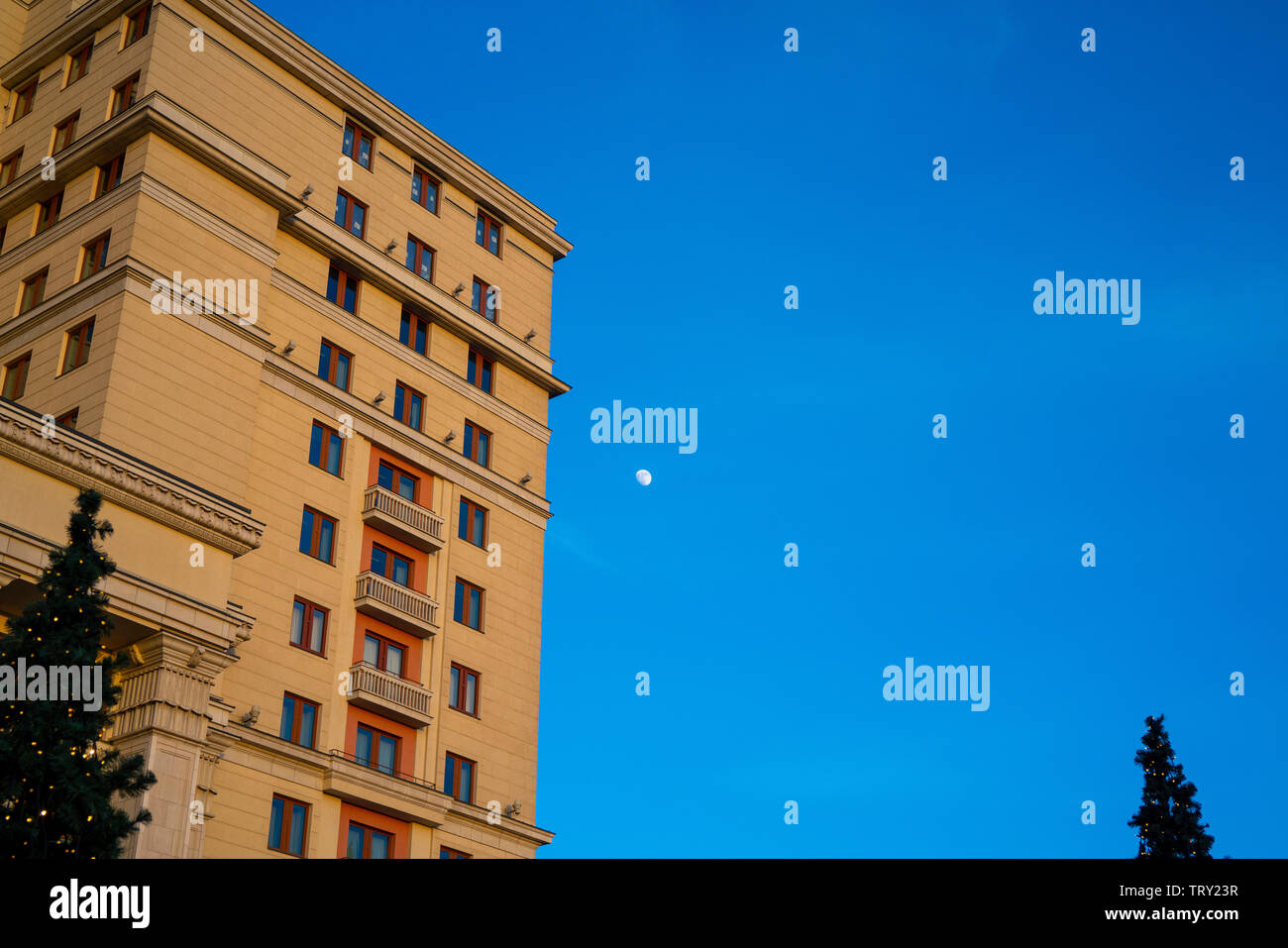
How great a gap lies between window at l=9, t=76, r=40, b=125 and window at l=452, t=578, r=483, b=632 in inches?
962

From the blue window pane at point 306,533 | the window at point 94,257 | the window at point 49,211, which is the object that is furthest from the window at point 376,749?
the window at point 49,211

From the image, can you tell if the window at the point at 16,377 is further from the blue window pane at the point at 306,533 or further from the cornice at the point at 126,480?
the cornice at the point at 126,480

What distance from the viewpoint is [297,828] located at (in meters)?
41.9

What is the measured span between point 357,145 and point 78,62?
10.6 metres

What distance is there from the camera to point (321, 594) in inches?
1768

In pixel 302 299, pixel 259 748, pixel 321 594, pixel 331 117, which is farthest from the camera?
pixel 331 117

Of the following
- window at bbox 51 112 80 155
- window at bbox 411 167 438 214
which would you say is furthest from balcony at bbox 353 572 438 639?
window at bbox 51 112 80 155

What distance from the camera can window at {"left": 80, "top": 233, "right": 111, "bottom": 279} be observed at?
139ft

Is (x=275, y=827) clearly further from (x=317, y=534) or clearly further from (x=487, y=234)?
(x=487, y=234)

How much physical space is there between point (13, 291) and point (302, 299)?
971 cm

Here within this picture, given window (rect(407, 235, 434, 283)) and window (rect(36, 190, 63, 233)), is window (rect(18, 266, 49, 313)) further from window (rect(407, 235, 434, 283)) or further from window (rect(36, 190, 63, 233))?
window (rect(407, 235, 434, 283))
